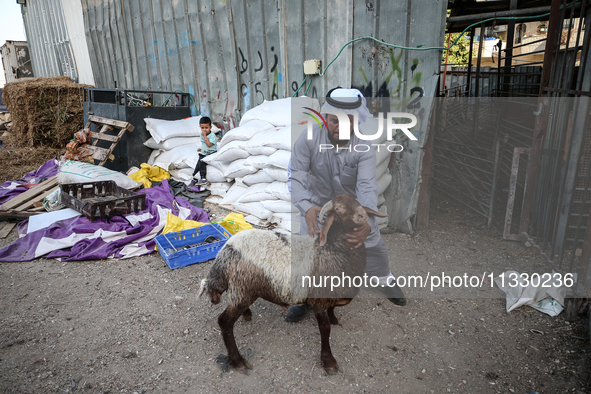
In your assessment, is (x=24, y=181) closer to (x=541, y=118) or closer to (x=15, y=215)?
(x=15, y=215)

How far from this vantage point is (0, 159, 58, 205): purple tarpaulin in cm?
607

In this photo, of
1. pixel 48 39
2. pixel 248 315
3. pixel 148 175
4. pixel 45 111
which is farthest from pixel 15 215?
pixel 48 39

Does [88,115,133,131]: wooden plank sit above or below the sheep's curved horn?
above

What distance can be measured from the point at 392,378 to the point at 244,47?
233 inches

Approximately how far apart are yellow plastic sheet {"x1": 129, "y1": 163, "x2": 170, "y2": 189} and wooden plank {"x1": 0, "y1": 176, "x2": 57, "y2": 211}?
4.04ft

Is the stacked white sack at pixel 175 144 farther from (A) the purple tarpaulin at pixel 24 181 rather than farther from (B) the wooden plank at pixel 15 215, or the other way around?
(B) the wooden plank at pixel 15 215

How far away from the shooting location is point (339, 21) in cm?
506

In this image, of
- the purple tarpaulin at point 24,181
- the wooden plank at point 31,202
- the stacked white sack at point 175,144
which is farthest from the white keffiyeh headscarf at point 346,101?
the purple tarpaulin at point 24,181

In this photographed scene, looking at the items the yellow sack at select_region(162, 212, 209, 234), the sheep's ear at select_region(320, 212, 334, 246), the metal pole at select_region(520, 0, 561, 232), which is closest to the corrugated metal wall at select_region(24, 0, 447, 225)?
the metal pole at select_region(520, 0, 561, 232)

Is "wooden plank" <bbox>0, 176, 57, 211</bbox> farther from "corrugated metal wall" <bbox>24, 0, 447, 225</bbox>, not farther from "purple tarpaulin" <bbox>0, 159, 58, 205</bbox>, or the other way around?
"corrugated metal wall" <bbox>24, 0, 447, 225</bbox>

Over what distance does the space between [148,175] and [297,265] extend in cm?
524

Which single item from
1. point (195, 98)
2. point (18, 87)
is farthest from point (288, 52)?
point (18, 87)

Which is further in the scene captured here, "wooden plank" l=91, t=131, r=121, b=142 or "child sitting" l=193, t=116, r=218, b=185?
"wooden plank" l=91, t=131, r=121, b=142

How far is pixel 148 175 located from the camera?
681 centimetres
